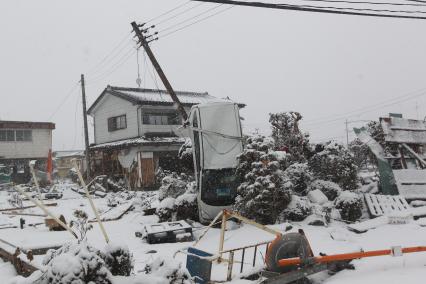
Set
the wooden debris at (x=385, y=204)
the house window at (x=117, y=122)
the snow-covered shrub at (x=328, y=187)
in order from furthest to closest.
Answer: the house window at (x=117, y=122), the snow-covered shrub at (x=328, y=187), the wooden debris at (x=385, y=204)

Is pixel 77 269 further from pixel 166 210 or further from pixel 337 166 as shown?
pixel 337 166

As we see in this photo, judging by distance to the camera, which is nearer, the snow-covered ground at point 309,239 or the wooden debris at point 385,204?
the snow-covered ground at point 309,239

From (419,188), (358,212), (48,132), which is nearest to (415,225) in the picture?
(358,212)

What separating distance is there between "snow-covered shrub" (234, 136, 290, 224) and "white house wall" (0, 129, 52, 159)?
27.9 m

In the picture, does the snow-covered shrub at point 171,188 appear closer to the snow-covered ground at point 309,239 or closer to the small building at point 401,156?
the snow-covered ground at point 309,239

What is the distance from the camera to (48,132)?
33.8 metres

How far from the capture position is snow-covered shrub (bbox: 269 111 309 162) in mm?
13656

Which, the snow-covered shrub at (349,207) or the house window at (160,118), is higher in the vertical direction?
the house window at (160,118)

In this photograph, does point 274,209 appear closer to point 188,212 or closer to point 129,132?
point 188,212

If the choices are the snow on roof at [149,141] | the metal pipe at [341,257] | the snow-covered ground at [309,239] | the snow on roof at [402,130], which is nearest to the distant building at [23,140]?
the snow on roof at [149,141]

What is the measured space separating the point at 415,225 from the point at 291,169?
473 cm

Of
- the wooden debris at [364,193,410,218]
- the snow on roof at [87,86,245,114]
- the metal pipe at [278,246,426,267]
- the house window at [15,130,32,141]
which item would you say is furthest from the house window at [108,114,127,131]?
the metal pipe at [278,246,426,267]

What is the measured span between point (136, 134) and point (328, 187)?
1780 cm

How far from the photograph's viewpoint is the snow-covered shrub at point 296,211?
1000cm
